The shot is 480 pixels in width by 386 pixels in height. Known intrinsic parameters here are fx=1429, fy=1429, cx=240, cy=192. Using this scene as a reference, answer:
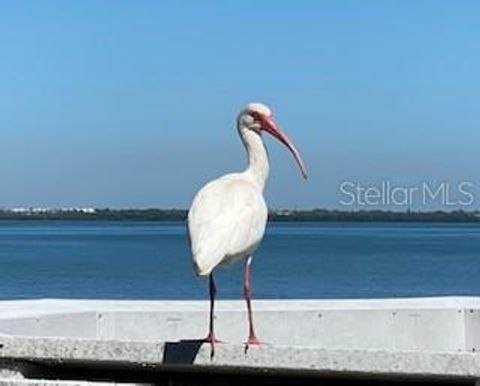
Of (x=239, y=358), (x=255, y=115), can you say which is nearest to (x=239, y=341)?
(x=255, y=115)

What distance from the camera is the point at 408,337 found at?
8.30m

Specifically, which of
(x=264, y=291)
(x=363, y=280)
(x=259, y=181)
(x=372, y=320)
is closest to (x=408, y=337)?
(x=372, y=320)

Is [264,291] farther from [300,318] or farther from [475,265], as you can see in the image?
[300,318]

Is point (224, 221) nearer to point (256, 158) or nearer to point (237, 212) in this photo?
point (237, 212)

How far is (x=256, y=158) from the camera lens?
7.04m

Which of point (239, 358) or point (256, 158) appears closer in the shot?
point (239, 358)

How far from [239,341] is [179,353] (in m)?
1.62

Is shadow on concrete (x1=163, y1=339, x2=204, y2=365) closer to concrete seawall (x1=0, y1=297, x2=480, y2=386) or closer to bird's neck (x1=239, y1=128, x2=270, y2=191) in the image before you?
concrete seawall (x1=0, y1=297, x2=480, y2=386)

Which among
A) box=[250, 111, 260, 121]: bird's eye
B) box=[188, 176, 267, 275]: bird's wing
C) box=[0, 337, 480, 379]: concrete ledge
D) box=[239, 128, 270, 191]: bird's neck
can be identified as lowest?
box=[0, 337, 480, 379]: concrete ledge

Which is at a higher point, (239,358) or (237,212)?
(237,212)

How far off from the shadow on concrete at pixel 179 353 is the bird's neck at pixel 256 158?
0.95 m

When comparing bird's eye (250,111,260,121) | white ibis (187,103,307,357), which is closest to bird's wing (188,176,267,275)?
white ibis (187,103,307,357)

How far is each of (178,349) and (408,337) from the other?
7.29ft

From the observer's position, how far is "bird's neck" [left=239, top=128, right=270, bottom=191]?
7.02 m
